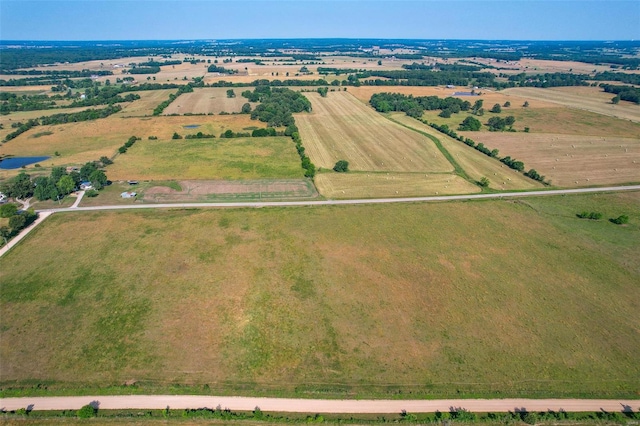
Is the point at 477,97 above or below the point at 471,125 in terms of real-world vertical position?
above

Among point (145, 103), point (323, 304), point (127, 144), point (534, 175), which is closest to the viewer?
point (323, 304)

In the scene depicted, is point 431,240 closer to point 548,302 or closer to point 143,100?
point 548,302

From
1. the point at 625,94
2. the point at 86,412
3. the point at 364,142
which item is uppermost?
the point at 625,94

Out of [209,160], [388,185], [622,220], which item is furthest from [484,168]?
[209,160]

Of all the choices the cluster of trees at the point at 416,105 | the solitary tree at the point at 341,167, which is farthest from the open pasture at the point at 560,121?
the solitary tree at the point at 341,167

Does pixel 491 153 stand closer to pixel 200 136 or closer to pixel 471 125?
pixel 471 125

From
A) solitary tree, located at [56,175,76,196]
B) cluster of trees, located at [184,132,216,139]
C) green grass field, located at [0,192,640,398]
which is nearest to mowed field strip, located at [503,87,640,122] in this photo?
green grass field, located at [0,192,640,398]
